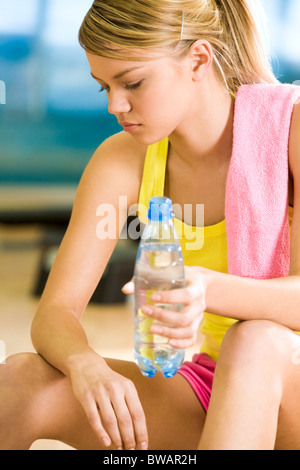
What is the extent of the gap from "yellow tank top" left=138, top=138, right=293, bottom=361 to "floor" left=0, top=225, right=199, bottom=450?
545mm

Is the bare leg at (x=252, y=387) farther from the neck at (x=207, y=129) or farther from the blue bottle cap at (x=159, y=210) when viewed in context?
the neck at (x=207, y=129)

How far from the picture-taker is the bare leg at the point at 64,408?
0.97 meters

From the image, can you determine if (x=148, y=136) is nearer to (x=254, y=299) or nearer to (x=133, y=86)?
(x=133, y=86)

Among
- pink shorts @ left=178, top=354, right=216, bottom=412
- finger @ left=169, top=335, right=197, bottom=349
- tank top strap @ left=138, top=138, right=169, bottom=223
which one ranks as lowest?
pink shorts @ left=178, top=354, right=216, bottom=412

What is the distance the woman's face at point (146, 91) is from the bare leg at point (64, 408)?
15.2 inches

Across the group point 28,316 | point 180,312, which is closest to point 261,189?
point 180,312

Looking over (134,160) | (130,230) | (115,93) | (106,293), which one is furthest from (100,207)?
(130,230)

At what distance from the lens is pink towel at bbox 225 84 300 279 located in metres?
1.06

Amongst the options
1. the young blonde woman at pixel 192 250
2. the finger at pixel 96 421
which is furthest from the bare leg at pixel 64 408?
the finger at pixel 96 421

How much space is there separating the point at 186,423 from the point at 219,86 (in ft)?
1.85

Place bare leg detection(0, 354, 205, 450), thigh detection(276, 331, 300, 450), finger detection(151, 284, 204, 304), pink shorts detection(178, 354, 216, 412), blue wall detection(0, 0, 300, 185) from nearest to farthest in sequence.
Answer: finger detection(151, 284, 204, 304)
thigh detection(276, 331, 300, 450)
bare leg detection(0, 354, 205, 450)
pink shorts detection(178, 354, 216, 412)
blue wall detection(0, 0, 300, 185)

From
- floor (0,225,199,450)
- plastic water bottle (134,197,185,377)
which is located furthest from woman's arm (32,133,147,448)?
floor (0,225,199,450)

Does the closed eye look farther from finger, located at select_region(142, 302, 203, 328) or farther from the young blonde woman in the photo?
finger, located at select_region(142, 302, 203, 328)

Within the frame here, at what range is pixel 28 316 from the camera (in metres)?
2.64
